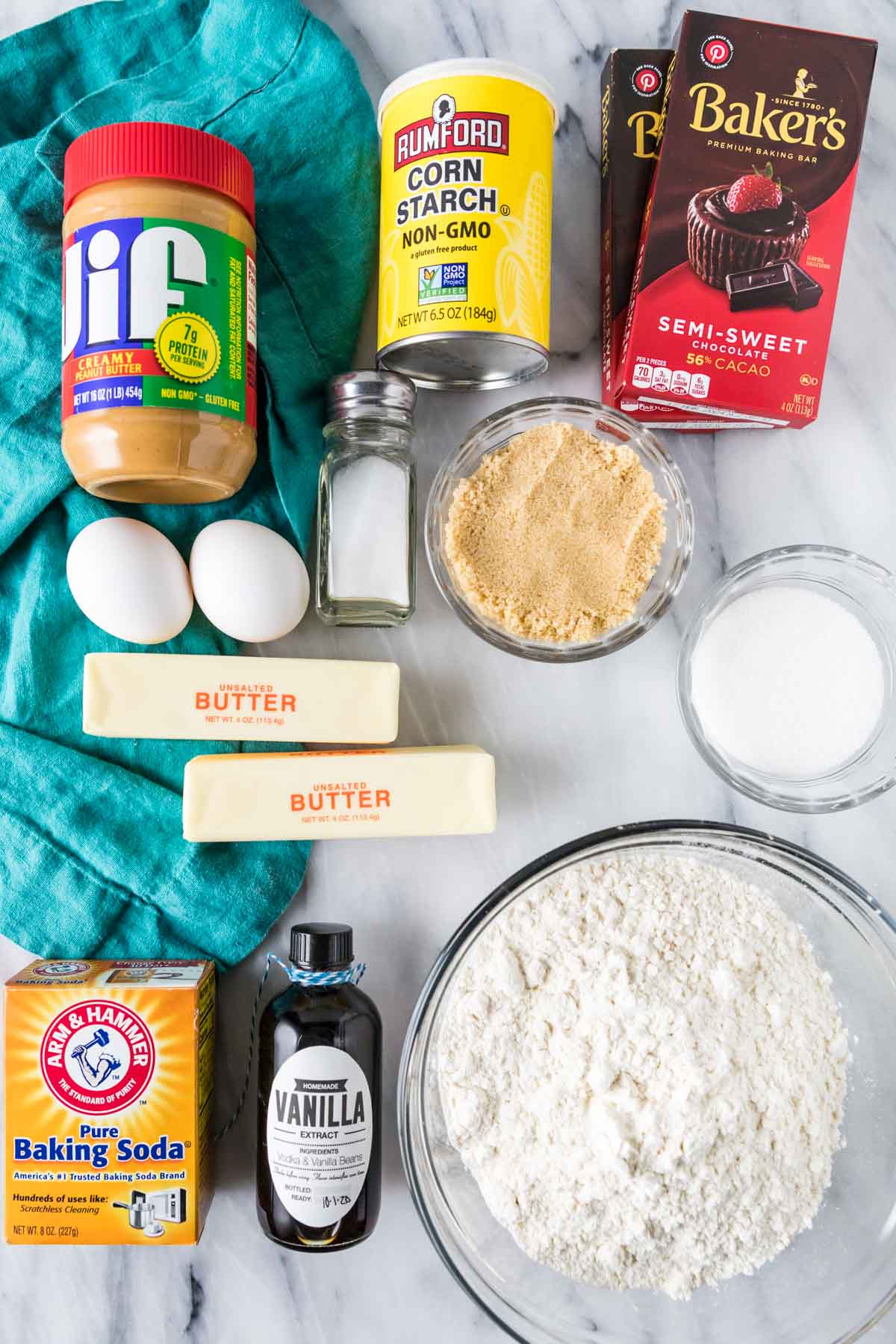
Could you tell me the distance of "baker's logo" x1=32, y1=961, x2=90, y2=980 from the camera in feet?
2.75

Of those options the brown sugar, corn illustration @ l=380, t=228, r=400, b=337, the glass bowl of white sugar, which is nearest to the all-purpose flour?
the glass bowl of white sugar

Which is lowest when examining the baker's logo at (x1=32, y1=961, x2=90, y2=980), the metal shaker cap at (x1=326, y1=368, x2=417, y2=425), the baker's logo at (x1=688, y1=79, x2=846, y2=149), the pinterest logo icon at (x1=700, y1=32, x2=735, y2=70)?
the baker's logo at (x1=32, y1=961, x2=90, y2=980)

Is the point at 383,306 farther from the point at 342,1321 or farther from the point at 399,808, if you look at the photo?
the point at 342,1321

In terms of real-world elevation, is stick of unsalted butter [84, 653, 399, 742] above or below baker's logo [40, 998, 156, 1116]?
above

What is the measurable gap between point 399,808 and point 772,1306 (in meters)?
0.55

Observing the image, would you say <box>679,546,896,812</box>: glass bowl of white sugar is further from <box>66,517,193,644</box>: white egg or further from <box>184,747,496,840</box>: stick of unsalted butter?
<box>66,517,193,644</box>: white egg

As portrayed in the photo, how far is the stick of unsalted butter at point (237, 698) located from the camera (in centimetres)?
82

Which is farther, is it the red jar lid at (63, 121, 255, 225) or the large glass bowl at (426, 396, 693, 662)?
the large glass bowl at (426, 396, 693, 662)

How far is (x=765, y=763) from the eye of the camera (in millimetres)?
896

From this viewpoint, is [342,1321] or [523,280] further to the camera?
[342,1321]

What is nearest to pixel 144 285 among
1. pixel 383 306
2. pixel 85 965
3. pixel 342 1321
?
pixel 383 306

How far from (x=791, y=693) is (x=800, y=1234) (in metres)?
0.47

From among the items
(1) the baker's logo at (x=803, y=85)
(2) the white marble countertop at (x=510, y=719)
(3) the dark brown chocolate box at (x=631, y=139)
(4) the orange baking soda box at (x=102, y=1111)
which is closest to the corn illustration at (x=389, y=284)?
(2) the white marble countertop at (x=510, y=719)

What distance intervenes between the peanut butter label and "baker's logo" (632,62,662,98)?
398 millimetres
